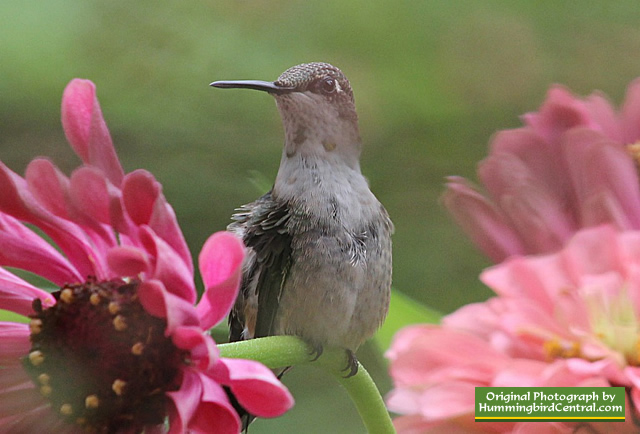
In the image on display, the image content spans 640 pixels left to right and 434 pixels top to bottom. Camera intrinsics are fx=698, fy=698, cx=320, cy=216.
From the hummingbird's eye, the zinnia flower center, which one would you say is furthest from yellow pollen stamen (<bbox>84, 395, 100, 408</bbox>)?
the hummingbird's eye

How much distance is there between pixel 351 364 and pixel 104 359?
7 centimetres

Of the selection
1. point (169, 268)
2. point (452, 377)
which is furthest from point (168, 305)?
point (452, 377)

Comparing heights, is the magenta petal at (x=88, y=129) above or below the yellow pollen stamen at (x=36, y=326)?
above

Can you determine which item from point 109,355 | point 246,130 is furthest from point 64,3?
point 109,355

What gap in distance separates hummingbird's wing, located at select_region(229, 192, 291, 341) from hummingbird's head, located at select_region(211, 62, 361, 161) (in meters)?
0.02

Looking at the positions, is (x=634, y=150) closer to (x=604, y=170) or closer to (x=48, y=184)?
(x=604, y=170)

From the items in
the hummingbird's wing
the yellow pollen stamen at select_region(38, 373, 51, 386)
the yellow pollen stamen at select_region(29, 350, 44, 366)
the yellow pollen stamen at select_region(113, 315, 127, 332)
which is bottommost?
the yellow pollen stamen at select_region(38, 373, 51, 386)

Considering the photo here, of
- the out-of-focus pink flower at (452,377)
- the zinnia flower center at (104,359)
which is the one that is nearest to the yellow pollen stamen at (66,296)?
the zinnia flower center at (104,359)

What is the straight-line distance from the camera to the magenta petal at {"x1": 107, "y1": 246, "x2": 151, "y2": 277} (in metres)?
0.13

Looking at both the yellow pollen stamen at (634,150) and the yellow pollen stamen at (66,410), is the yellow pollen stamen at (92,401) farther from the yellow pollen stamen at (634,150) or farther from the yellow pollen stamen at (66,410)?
the yellow pollen stamen at (634,150)

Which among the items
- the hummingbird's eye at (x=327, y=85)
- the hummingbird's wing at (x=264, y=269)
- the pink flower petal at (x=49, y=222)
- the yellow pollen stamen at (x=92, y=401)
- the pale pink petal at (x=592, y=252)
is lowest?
the yellow pollen stamen at (x=92, y=401)

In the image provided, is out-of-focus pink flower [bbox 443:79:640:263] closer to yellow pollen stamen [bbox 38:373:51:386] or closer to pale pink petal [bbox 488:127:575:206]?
pale pink petal [bbox 488:127:575:206]

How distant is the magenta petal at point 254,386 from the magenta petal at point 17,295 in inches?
2.3

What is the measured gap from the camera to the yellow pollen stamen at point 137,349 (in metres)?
0.14
